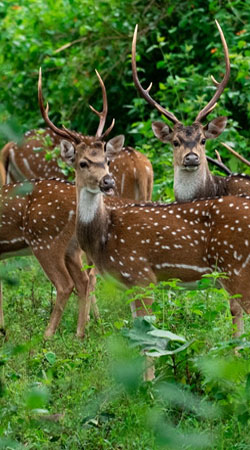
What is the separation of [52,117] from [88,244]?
566 cm

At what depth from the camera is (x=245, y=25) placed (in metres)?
10.1

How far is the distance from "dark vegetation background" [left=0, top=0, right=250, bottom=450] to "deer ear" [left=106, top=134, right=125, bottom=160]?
1.03m

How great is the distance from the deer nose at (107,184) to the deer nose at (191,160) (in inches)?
36.4

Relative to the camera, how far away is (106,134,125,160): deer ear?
6.95 meters

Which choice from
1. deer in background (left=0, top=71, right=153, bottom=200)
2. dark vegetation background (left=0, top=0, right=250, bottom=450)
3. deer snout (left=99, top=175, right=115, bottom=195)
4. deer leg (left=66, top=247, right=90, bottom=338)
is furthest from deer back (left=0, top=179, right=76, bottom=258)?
deer in background (left=0, top=71, right=153, bottom=200)

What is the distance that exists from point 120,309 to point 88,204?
0.81 meters

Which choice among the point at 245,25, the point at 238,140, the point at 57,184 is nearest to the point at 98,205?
the point at 57,184

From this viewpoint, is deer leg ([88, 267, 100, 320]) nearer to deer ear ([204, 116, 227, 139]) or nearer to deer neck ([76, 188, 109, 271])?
deer neck ([76, 188, 109, 271])

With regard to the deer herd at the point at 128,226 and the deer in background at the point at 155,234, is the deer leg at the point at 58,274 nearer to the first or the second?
the deer herd at the point at 128,226

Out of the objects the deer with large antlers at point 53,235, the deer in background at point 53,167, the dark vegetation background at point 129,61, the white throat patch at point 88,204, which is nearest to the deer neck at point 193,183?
the deer with large antlers at point 53,235

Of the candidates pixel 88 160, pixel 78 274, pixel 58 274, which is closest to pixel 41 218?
pixel 58 274

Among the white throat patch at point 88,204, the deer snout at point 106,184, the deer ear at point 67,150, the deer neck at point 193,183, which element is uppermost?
the deer ear at point 67,150

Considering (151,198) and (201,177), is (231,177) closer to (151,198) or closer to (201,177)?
(201,177)

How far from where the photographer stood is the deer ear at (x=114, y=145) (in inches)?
274
